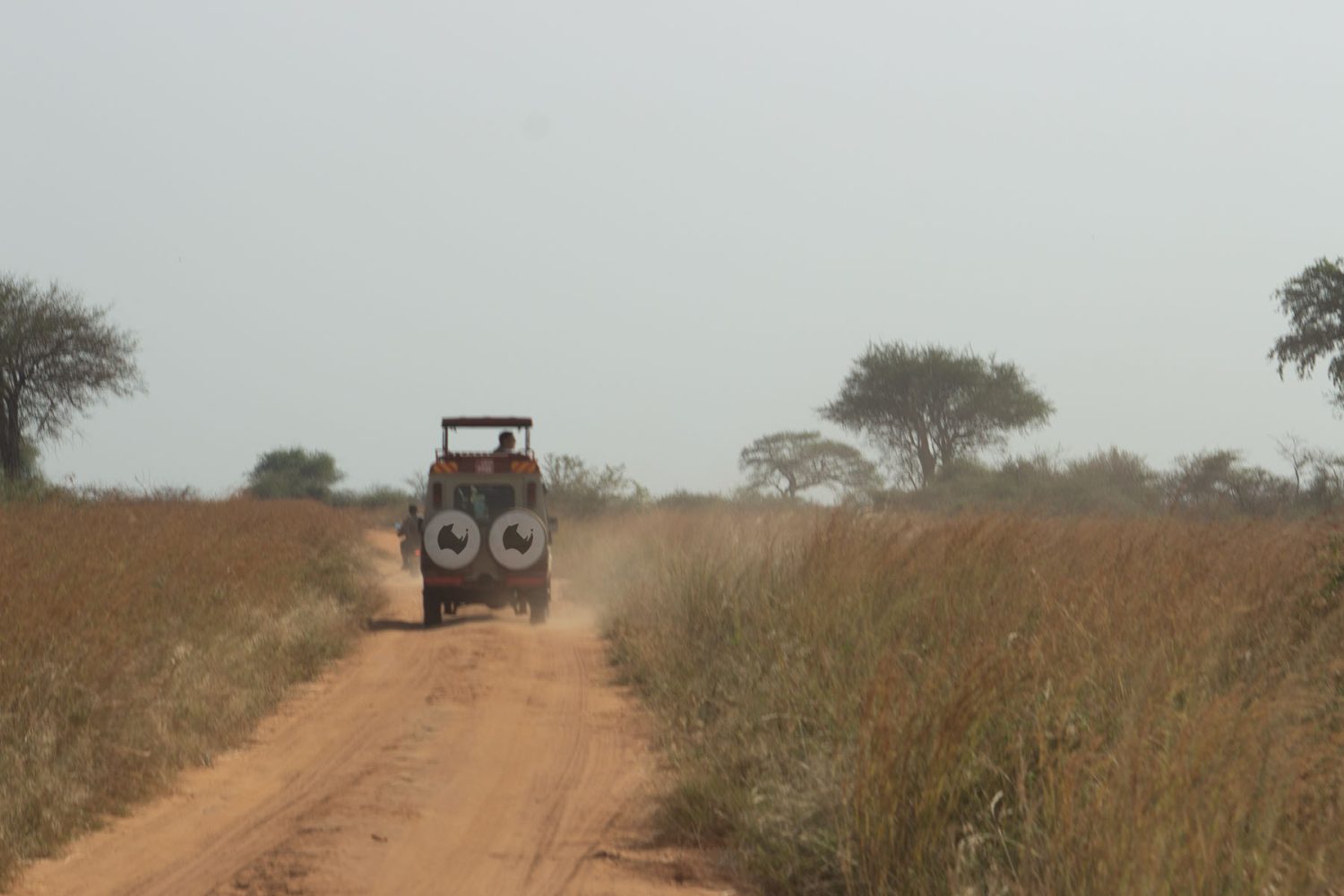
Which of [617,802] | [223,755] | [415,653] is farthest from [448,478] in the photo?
[617,802]

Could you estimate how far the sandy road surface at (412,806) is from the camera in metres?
6.23

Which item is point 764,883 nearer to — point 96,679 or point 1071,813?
point 1071,813

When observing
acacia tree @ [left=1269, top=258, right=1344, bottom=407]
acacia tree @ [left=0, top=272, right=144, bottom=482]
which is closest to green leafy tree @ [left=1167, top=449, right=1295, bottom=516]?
acacia tree @ [left=1269, top=258, right=1344, bottom=407]

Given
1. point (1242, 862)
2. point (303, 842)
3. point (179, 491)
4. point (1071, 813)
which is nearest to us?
point (1242, 862)

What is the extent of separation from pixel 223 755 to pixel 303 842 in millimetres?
2660

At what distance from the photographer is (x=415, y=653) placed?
14.1 metres

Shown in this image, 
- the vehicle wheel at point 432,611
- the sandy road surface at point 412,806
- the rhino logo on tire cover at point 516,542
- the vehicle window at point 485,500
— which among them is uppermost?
the vehicle window at point 485,500

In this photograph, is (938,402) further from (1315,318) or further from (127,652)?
(127,652)

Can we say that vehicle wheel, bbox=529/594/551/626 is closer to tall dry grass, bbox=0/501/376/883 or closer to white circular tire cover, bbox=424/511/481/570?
white circular tire cover, bbox=424/511/481/570

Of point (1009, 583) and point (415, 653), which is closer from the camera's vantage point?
point (1009, 583)

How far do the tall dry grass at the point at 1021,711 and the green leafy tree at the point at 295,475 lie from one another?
185 feet

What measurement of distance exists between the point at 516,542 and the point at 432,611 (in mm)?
1483

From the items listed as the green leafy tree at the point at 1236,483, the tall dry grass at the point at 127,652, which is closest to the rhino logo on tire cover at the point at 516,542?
the tall dry grass at the point at 127,652

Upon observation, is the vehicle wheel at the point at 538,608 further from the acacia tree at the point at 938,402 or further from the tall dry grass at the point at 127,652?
the acacia tree at the point at 938,402
